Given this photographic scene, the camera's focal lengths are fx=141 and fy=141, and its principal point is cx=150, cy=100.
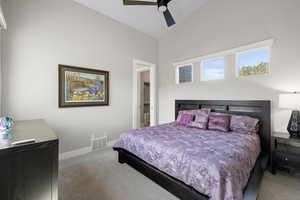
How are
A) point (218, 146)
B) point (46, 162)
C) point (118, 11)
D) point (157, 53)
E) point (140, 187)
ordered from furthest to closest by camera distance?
point (157, 53), point (118, 11), point (140, 187), point (218, 146), point (46, 162)

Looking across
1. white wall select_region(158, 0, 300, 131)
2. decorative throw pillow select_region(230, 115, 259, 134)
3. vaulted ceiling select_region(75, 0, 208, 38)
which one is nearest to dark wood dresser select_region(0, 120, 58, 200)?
decorative throw pillow select_region(230, 115, 259, 134)

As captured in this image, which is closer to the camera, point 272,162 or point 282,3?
point 272,162

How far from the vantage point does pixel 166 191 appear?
6.52 feet

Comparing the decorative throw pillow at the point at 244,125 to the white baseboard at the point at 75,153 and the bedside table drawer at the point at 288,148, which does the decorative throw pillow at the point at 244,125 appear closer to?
the bedside table drawer at the point at 288,148

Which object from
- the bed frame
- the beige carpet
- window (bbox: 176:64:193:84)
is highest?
window (bbox: 176:64:193:84)

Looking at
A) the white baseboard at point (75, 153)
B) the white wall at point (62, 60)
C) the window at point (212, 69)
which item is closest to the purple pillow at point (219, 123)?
the window at point (212, 69)

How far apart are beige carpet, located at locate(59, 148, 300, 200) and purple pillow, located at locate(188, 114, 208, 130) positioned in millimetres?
1263

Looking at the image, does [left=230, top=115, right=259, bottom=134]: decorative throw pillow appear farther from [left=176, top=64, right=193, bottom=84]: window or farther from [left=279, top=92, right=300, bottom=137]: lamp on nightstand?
[left=176, top=64, right=193, bottom=84]: window

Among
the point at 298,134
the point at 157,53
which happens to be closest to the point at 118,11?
the point at 157,53

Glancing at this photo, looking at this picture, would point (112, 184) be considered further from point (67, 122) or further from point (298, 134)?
point (298, 134)

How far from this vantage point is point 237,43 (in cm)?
319

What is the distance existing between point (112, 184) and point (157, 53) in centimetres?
414

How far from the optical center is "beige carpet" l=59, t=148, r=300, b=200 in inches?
74.1

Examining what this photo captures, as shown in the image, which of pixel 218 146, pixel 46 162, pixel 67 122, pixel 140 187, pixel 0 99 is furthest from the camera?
pixel 67 122
